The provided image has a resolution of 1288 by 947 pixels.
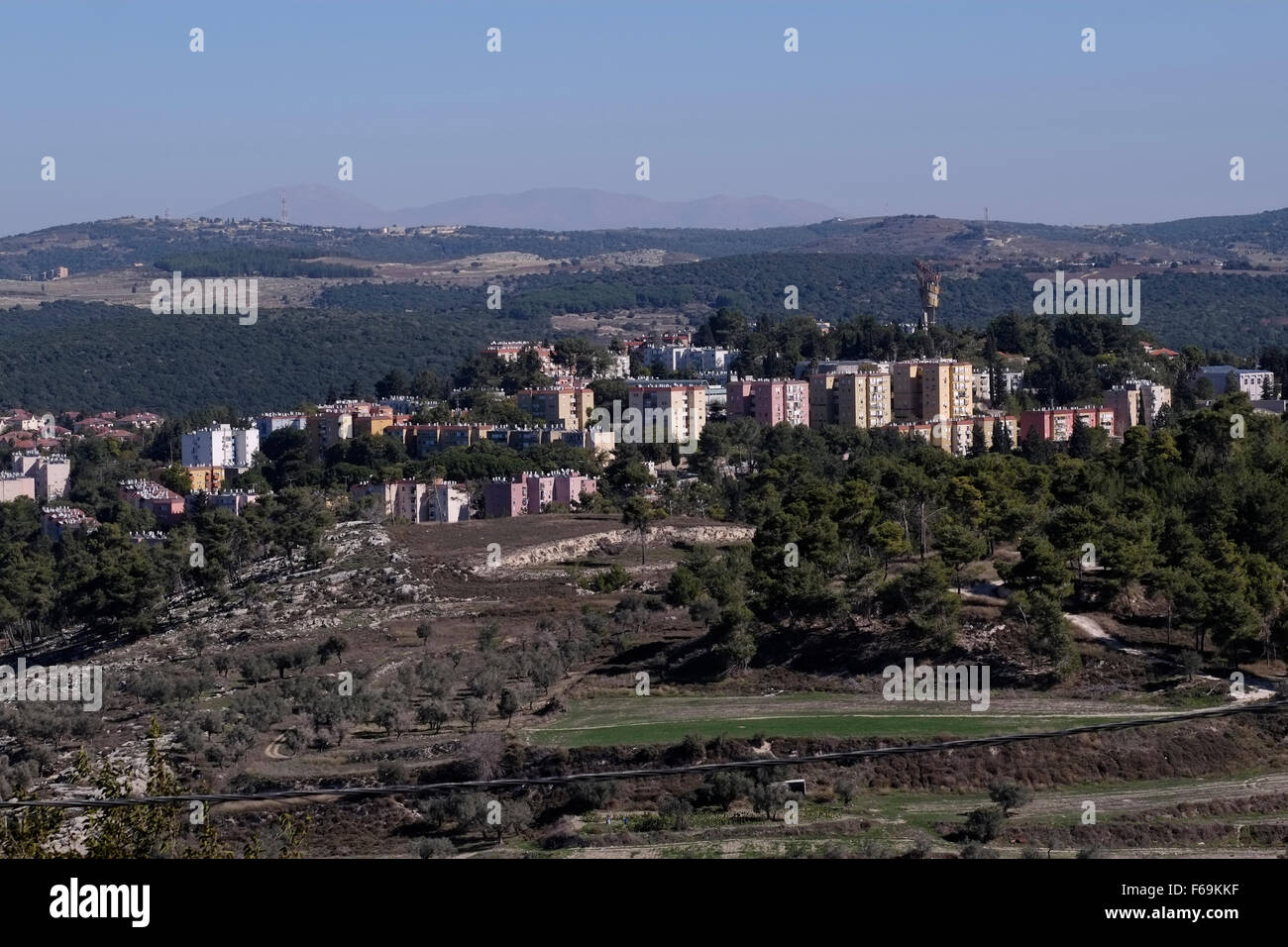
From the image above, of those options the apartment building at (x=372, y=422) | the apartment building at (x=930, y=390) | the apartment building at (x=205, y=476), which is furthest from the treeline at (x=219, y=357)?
the apartment building at (x=930, y=390)

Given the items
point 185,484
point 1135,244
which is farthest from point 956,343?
point 1135,244

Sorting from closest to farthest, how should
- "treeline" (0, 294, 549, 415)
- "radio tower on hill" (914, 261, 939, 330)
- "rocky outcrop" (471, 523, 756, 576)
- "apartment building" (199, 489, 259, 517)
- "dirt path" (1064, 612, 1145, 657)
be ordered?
1. "dirt path" (1064, 612, 1145, 657)
2. "rocky outcrop" (471, 523, 756, 576)
3. "apartment building" (199, 489, 259, 517)
4. "radio tower on hill" (914, 261, 939, 330)
5. "treeline" (0, 294, 549, 415)

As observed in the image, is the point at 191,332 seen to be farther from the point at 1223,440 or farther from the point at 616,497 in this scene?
the point at 1223,440

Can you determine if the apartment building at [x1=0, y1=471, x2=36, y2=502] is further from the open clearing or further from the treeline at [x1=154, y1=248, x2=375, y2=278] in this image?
the treeline at [x1=154, y1=248, x2=375, y2=278]

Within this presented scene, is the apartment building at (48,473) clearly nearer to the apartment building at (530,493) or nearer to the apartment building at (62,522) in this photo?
the apartment building at (62,522)

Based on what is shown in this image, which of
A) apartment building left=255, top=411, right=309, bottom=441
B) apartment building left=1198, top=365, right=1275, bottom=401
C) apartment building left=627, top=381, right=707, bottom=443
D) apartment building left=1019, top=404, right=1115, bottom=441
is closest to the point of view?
apartment building left=1019, top=404, right=1115, bottom=441

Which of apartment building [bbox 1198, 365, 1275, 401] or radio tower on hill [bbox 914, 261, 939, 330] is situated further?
radio tower on hill [bbox 914, 261, 939, 330]

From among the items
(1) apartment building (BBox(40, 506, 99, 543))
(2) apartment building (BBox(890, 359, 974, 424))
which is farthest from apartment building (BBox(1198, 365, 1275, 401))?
(1) apartment building (BBox(40, 506, 99, 543))
